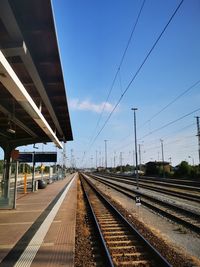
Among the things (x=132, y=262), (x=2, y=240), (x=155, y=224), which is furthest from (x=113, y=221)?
(x=132, y=262)

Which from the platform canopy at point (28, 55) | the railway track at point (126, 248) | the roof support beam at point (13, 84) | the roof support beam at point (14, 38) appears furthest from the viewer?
the railway track at point (126, 248)

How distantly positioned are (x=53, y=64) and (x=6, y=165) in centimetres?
983

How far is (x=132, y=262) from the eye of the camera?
7.02m

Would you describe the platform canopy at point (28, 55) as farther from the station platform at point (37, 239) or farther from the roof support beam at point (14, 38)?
the station platform at point (37, 239)

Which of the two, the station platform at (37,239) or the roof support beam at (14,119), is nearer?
the station platform at (37,239)

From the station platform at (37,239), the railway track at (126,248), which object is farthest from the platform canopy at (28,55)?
the railway track at (126,248)

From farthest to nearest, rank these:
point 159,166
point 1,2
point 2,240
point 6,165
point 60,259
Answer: point 159,166 < point 6,165 < point 2,240 < point 60,259 < point 1,2

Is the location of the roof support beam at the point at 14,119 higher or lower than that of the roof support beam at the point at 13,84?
higher

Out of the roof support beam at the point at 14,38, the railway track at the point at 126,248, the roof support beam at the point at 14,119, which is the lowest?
the railway track at the point at 126,248

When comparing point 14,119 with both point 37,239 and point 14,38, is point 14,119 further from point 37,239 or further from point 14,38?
point 14,38

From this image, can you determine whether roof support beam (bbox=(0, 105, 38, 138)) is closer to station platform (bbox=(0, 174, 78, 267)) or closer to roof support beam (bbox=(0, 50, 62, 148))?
roof support beam (bbox=(0, 50, 62, 148))

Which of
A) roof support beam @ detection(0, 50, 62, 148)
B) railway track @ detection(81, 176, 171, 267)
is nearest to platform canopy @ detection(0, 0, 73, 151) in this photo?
roof support beam @ detection(0, 50, 62, 148)

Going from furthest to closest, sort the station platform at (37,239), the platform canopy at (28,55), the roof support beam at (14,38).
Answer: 1. the station platform at (37,239)
2. the platform canopy at (28,55)
3. the roof support beam at (14,38)

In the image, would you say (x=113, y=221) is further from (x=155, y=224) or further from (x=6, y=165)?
(x=6, y=165)
